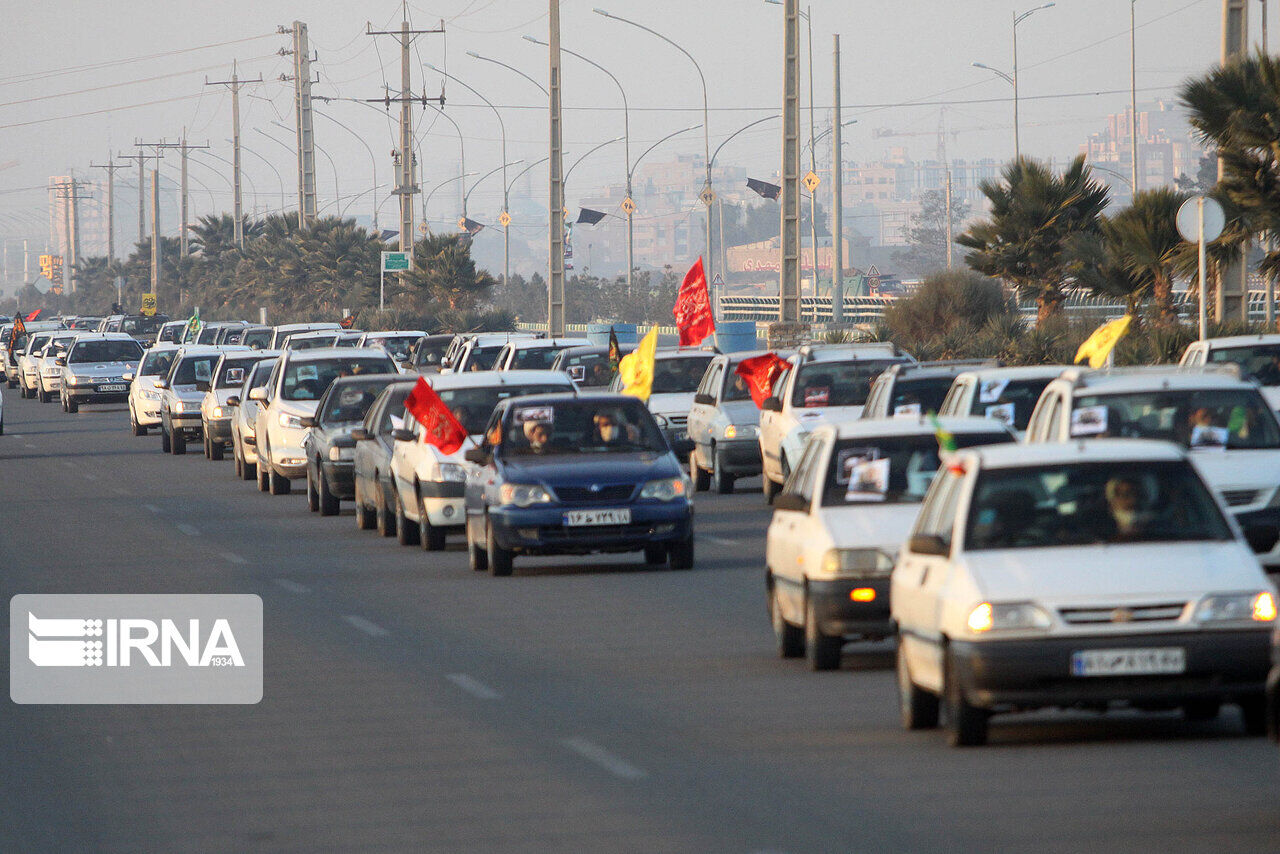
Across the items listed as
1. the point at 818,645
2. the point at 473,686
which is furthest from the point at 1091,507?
the point at 473,686

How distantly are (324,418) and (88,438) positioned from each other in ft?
62.7

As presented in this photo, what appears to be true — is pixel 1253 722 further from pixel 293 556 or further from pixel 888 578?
pixel 293 556

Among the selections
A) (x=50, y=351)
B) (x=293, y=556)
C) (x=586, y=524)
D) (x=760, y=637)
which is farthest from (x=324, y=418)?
(x=50, y=351)

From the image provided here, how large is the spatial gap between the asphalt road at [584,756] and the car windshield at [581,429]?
2014 mm

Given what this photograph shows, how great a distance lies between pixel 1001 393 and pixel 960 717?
35.5ft

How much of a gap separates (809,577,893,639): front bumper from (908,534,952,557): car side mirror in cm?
228

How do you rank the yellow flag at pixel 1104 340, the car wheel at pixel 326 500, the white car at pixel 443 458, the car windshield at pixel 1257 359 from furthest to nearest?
the car wheel at pixel 326 500 < the yellow flag at pixel 1104 340 < the car windshield at pixel 1257 359 < the white car at pixel 443 458

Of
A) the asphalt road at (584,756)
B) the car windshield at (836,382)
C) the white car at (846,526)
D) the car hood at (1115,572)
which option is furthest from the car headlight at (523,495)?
the car hood at (1115,572)

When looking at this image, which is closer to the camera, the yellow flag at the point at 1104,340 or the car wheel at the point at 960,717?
the car wheel at the point at 960,717

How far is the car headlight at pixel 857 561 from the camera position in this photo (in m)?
12.7

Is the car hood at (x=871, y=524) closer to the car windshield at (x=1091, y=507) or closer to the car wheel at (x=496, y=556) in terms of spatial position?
the car windshield at (x=1091, y=507)

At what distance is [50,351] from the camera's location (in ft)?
209

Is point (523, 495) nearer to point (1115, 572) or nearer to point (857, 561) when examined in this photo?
point (857, 561)

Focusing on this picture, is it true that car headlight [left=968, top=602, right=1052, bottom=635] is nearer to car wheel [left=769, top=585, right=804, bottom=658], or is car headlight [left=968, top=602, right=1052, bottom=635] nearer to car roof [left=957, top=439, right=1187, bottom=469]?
car roof [left=957, top=439, right=1187, bottom=469]
